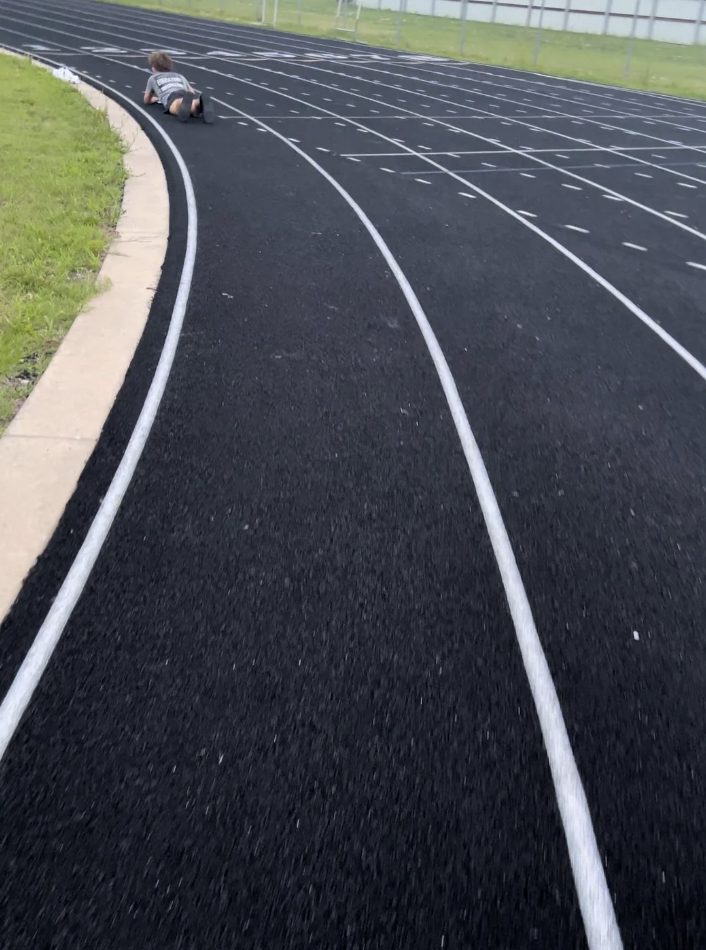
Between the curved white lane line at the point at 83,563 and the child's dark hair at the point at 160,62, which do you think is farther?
the child's dark hair at the point at 160,62

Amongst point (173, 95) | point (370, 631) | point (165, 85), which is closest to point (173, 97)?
point (173, 95)

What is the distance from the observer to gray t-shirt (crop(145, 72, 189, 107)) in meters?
16.8

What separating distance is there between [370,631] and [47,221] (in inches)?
290

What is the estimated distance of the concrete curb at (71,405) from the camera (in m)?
4.72

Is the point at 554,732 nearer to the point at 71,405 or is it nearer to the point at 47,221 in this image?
the point at 71,405

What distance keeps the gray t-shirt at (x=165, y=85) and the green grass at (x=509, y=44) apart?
727 inches

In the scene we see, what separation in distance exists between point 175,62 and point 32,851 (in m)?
26.5

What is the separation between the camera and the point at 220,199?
37.4ft

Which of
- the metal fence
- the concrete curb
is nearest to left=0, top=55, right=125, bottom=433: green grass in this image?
the concrete curb

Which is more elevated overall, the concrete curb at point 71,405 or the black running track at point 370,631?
the concrete curb at point 71,405

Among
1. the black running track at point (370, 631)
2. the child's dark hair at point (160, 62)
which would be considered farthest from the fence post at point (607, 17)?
the black running track at point (370, 631)

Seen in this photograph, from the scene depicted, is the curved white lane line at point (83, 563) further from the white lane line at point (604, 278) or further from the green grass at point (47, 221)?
the white lane line at point (604, 278)

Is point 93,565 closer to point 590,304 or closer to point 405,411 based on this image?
point 405,411

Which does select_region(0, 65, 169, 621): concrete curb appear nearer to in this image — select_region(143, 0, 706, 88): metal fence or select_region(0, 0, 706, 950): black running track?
select_region(0, 0, 706, 950): black running track
